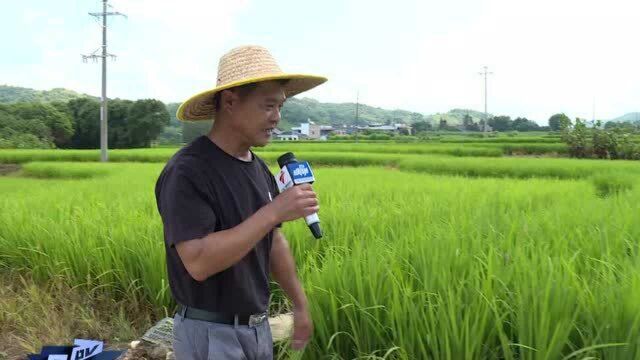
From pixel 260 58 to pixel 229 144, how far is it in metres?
0.26

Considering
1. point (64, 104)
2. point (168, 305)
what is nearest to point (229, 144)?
point (168, 305)

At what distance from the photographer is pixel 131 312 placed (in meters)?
3.27

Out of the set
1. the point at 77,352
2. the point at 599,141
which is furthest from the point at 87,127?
the point at 77,352

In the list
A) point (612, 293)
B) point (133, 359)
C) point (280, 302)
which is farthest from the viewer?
point (280, 302)

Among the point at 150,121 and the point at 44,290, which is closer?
the point at 44,290

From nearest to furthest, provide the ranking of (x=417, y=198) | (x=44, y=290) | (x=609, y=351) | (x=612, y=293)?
(x=609, y=351), (x=612, y=293), (x=44, y=290), (x=417, y=198)

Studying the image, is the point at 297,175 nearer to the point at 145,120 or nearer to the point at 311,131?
the point at 145,120

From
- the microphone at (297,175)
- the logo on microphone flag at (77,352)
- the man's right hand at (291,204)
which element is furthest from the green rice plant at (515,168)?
the man's right hand at (291,204)

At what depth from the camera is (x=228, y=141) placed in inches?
58.7

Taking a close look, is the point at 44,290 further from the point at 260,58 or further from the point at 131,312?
the point at 260,58

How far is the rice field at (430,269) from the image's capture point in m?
1.72

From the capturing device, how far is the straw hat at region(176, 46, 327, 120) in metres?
1.45

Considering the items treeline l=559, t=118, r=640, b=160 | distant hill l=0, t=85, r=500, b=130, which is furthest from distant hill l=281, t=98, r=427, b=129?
treeline l=559, t=118, r=640, b=160

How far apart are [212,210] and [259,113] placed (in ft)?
0.97
